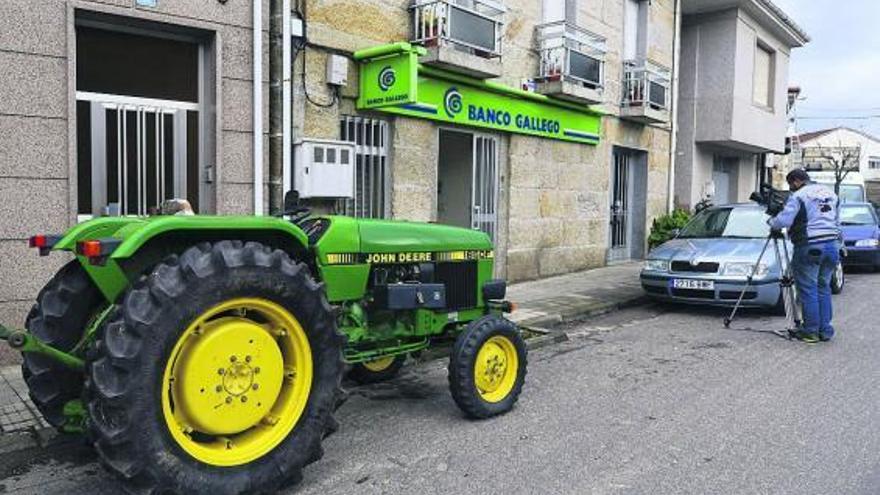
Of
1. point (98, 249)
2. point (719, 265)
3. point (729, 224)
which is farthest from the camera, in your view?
point (729, 224)

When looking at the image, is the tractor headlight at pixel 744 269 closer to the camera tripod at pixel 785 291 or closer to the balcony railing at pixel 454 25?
the camera tripod at pixel 785 291

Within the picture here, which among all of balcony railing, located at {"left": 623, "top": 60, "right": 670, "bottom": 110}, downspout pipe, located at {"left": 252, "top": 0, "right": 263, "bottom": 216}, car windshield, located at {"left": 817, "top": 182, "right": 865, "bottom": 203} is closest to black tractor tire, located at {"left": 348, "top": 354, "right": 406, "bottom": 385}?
downspout pipe, located at {"left": 252, "top": 0, "right": 263, "bottom": 216}

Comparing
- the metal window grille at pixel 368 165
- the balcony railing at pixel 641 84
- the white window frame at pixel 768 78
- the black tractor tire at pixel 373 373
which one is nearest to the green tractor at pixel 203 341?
the black tractor tire at pixel 373 373

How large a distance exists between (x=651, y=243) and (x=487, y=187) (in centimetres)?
593

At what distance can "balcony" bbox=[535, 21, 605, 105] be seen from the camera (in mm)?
11719

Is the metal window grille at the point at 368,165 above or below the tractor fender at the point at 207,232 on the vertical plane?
above

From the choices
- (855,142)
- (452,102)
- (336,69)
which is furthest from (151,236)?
(855,142)

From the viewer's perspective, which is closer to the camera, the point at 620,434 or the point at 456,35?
the point at 620,434

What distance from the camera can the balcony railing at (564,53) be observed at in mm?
11727

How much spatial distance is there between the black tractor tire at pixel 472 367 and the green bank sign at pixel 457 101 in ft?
13.3

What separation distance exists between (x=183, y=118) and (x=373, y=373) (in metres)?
3.67

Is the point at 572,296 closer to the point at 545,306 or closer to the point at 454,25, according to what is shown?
the point at 545,306

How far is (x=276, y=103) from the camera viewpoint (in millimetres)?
7949

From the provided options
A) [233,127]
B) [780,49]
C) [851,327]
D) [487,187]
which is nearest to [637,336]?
[851,327]
